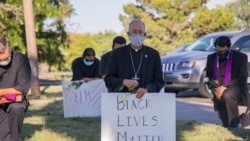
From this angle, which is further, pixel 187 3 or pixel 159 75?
pixel 187 3

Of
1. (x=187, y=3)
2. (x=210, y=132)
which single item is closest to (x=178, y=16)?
(x=187, y=3)

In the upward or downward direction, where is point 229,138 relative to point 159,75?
downward

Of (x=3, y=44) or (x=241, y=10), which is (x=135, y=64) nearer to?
(x=3, y=44)

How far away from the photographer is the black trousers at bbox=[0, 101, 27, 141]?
6980 mm

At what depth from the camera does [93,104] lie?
436 inches

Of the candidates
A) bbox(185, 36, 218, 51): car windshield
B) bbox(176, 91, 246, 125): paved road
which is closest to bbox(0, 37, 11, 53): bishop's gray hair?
bbox(176, 91, 246, 125): paved road

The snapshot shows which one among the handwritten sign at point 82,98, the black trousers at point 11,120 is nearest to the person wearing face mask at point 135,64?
the black trousers at point 11,120

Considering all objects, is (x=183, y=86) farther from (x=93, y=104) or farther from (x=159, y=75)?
(x=159, y=75)

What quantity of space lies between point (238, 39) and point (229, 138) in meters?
8.07

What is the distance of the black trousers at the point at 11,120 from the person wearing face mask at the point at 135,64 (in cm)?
154

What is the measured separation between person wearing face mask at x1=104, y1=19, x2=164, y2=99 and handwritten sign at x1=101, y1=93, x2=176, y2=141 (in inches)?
4.6

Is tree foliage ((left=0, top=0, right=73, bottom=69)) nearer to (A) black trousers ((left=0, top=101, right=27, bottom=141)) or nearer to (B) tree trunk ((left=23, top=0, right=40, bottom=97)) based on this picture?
(B) tree trunk ((left=23, top=0, right=40, bottom=97))

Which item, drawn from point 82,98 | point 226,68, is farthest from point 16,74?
point 82,98

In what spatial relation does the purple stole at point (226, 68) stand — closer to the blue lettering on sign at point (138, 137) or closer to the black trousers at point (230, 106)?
the black trousers at point (230, 106)
